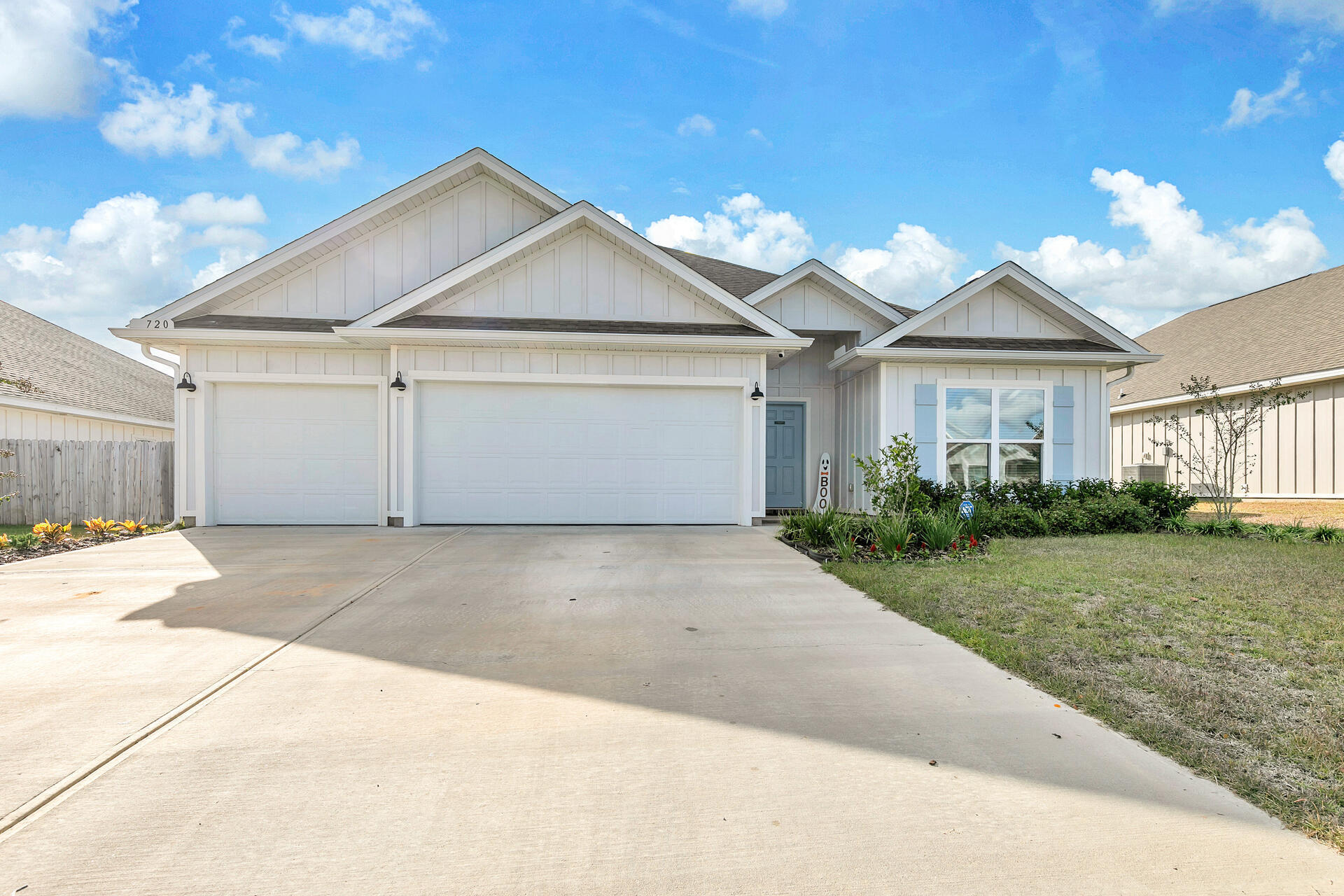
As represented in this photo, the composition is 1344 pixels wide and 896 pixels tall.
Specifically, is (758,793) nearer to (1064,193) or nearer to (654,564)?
(654,564)

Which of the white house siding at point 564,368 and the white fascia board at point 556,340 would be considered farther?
the white house siding at point 564,368

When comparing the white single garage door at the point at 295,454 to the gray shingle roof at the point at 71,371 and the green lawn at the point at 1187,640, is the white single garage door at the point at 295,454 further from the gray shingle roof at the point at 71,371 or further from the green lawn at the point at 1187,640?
the green lawn at the point at 1187,640

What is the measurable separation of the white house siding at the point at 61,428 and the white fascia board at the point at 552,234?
8226 mm

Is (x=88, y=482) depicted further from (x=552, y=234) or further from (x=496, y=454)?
(x=552, y=234)

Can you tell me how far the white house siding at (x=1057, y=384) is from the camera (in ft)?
37.3

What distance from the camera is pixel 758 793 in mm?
2527

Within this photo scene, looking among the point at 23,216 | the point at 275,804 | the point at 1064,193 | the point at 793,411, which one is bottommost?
the point at 275,804

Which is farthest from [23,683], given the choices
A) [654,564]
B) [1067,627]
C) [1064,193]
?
[1064,193]

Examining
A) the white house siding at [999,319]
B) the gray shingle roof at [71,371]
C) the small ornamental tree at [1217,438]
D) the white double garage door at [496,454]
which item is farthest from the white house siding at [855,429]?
the gray shingle roof at [71,371]

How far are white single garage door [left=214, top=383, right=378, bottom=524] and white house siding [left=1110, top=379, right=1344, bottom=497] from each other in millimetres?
15652

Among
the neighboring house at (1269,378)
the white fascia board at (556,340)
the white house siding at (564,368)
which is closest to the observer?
the white fascia board at (556,340)

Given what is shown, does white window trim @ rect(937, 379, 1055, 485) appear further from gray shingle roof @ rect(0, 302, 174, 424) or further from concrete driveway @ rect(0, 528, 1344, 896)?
Answer: gray shingle roof @ rect(0, 302, 174, 424)

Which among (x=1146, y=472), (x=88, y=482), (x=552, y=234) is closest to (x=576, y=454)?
(x=552, y=234)

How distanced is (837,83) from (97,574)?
1521 cm
